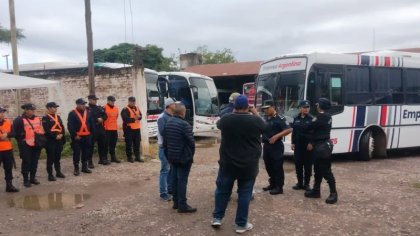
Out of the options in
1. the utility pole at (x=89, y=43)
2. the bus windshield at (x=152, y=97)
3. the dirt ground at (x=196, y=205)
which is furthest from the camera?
the bus windshield at (x=152, y=97)

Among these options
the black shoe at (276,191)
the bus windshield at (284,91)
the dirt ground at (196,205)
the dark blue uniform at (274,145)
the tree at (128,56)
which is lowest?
the dirt ground at (196,205)

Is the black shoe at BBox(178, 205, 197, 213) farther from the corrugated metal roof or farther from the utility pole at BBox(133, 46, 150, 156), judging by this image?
the corrugated metal roof

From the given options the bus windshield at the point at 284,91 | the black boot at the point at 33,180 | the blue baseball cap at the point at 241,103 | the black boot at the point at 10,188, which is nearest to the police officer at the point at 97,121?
the black boot at the point at 33,180

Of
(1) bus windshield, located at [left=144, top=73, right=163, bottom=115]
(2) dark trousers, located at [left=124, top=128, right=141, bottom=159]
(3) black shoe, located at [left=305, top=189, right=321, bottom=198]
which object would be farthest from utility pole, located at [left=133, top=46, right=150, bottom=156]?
(3) black shoe, located at [left=305, top=189, right=321, bottom=198]

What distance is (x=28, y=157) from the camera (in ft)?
26.8

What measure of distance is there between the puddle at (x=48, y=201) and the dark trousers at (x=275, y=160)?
3.29m

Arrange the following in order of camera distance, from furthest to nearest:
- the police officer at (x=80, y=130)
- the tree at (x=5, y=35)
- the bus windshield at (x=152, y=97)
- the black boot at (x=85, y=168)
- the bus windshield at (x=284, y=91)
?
the tree at (x=5, y=35) < the bus windshield at (x=152, y=97) < the bus windshield at (x=284, y=91) < the black boot at (x=85, y=168) < the police officer at (x=80, y=130)

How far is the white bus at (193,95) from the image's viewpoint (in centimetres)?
1642

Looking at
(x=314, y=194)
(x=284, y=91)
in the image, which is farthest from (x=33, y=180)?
(x=284, y=91)

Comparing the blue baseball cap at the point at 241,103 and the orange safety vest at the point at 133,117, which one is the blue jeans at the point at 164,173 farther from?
the orange safety vest at the point at 133,117

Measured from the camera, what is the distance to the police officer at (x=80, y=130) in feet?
29.9

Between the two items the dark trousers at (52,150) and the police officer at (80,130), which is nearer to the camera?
the dark trousers at (52,150)

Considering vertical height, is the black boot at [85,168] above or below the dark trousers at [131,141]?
below

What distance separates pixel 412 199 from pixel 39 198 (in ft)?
21.3
